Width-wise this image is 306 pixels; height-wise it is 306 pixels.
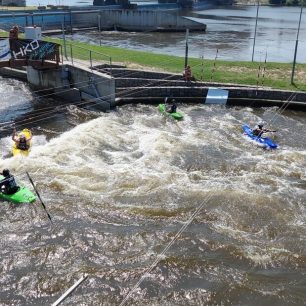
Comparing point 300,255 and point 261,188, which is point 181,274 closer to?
point 300,255

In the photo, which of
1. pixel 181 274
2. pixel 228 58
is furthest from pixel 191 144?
pixel 228 58

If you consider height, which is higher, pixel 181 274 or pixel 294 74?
pixel 294 74

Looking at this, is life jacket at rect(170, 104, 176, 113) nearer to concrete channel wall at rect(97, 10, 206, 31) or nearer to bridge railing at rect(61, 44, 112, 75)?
bridge railing at rect(61, 44, 112, 75)

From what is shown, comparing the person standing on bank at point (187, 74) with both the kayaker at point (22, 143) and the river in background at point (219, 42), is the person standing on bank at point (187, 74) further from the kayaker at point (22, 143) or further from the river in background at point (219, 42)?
the river in background at point (219, 42)

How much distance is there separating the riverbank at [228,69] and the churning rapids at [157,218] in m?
7.59

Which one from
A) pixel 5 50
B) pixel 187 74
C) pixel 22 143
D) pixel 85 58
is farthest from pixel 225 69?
pixel 22 143

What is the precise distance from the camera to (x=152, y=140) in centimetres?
2262

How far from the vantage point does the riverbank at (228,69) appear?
31.2 meters

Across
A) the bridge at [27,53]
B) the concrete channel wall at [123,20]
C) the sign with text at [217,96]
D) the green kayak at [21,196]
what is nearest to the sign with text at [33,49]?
the bridge at [27,53]

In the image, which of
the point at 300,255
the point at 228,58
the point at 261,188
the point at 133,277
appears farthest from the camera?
the point at 228,58

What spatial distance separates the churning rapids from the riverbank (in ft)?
24.9

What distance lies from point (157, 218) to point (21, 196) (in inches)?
217

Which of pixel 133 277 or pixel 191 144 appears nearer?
pixel 133 277

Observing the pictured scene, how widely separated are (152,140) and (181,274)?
35.7 feet
